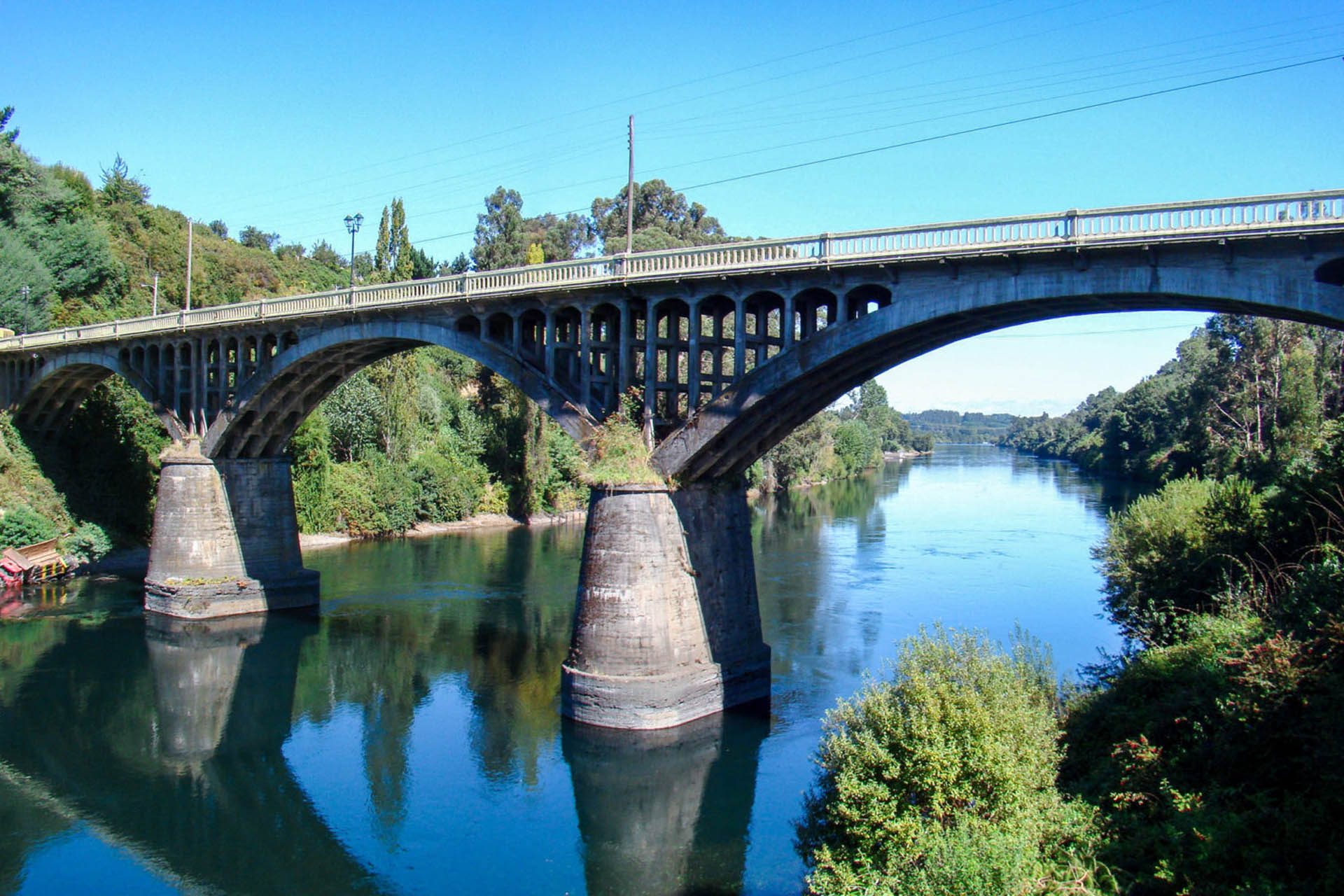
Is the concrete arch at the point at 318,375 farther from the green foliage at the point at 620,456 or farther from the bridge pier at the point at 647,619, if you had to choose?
the bridge pier at the point at 647,619

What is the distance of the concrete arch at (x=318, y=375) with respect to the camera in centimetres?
2959

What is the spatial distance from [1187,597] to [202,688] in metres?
28.0

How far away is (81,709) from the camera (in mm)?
27859

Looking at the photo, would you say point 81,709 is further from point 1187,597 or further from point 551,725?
point 1187,597

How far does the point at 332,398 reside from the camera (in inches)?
2425

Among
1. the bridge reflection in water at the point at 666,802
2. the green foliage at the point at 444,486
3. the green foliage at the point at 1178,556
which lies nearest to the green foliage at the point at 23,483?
the green foliage at the point at 444,486

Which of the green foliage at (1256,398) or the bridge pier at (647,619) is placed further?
the green foliage at (1256,398)

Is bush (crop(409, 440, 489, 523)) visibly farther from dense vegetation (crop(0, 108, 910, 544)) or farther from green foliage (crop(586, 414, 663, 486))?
green foliage (crop(586, 414, 663, 486))

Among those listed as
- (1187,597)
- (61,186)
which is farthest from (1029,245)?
(61,186)

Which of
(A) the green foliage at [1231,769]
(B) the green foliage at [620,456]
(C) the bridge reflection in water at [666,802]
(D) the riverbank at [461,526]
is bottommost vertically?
(C) the bridge reflection in water at [666,802]

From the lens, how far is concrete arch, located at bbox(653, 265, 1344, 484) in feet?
58.5

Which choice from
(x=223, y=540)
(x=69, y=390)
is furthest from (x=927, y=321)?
(x=69, y=390)

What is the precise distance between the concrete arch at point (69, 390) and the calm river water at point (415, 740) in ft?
28.0

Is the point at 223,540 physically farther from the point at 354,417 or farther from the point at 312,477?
the point at 354,417
